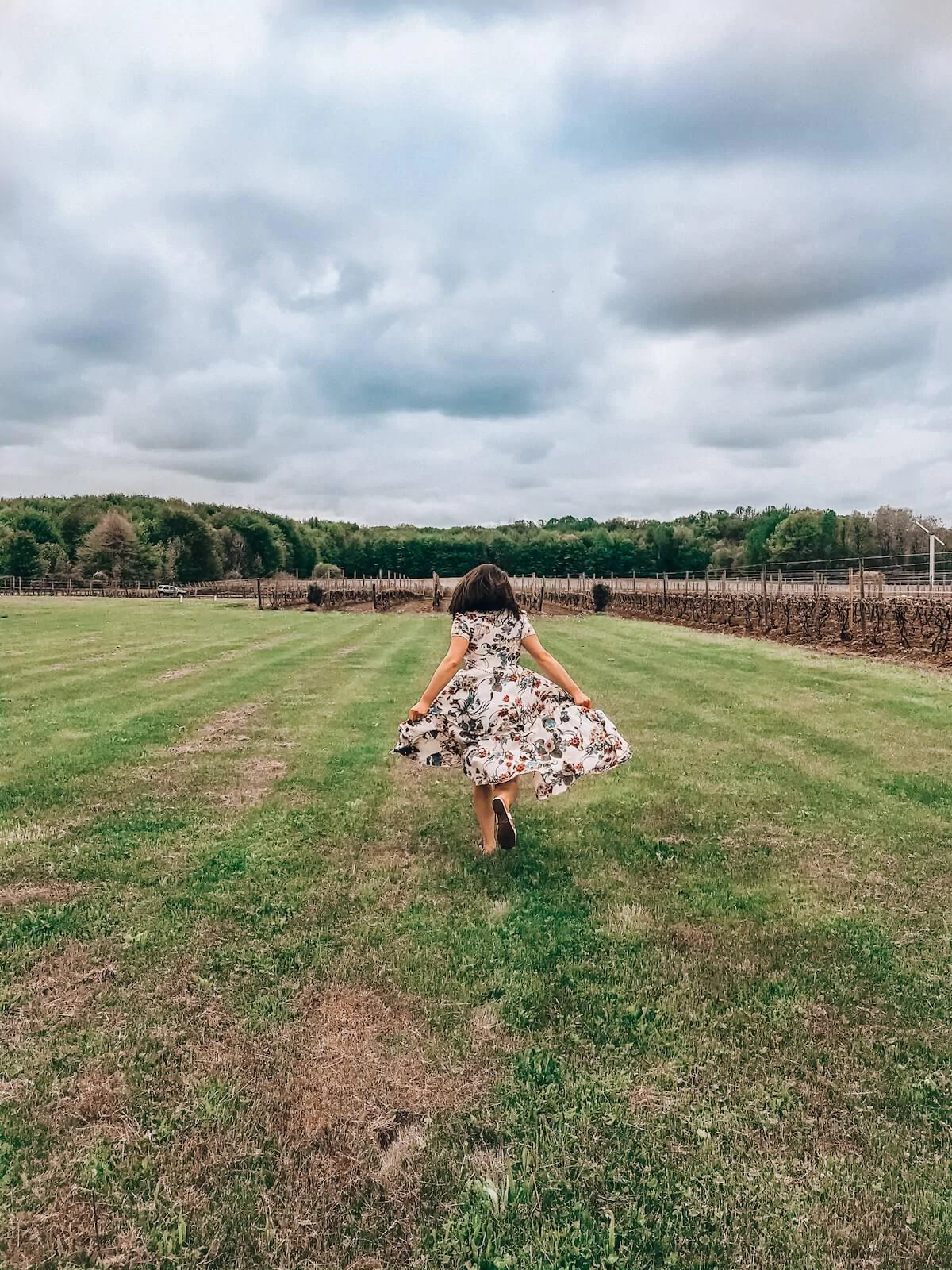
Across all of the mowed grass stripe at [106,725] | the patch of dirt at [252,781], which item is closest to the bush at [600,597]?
the mowed grass stripe at [106,725]

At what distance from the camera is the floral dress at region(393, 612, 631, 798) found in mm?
4770

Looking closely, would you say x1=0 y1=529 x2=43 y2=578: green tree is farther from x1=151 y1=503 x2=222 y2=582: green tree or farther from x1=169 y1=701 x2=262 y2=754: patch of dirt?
x1=169 y1=701 x2=262 y2=754: patch of dirt

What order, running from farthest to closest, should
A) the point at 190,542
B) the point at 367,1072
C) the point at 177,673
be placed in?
the point at 190,542, the point at 177,673, the point at 367,1072

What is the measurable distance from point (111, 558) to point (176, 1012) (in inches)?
3926

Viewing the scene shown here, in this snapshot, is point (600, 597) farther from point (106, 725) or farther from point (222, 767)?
point (222, 767)

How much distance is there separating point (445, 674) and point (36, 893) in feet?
8.44

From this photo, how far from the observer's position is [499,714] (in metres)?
4.80

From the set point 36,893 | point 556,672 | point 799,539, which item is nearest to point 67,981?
point 36,893

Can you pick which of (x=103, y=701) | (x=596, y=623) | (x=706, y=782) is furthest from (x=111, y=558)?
(x=706, y=782)

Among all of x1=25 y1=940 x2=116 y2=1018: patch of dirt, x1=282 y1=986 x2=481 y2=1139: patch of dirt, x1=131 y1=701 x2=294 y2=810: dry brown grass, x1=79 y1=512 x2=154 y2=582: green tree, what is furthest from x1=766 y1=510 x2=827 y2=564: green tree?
x1=25 y1=940 x2=116 y2=1018: patch of dirt

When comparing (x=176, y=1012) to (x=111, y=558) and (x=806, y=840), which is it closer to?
(x=806, y=840)

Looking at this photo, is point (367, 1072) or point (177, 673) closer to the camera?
point (367, 1072)

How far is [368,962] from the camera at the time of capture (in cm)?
356

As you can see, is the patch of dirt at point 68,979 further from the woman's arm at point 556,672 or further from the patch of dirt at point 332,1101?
the woman's arm at point 556,672
